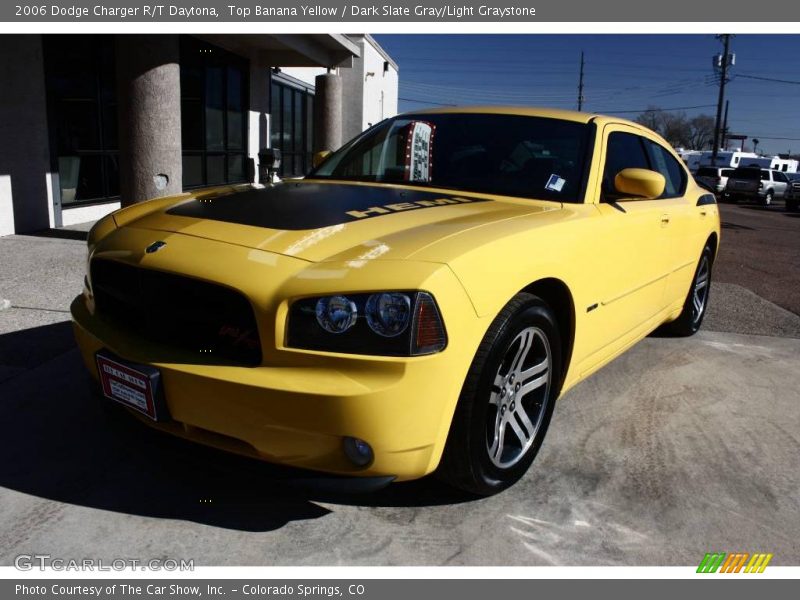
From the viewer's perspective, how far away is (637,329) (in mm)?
4012

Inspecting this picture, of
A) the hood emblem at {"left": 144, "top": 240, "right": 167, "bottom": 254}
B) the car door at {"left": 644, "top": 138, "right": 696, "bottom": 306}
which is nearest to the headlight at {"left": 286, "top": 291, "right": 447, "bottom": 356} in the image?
the hood emblem at {"left": 144, "top": 240, "right": 167, "bottom": 254}

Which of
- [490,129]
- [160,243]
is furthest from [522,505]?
[490,129]

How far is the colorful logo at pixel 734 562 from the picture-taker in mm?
2490

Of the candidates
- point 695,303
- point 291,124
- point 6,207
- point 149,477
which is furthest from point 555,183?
point 291,124

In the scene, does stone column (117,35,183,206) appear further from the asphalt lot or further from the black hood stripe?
the black hood stripe

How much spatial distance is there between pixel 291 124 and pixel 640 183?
1724cm

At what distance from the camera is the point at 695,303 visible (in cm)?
542

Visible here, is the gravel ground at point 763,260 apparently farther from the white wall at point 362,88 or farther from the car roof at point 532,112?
the white wall at point 362,88

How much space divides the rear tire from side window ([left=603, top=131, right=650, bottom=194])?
4.21 ft

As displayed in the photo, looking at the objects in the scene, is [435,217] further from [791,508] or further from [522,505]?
[791,508]

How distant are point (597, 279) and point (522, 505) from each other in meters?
1.12

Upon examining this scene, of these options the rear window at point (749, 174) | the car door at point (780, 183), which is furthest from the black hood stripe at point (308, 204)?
the car door at point (780, 183)

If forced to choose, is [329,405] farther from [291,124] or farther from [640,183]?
[291,124]

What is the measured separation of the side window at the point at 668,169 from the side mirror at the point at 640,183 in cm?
101
